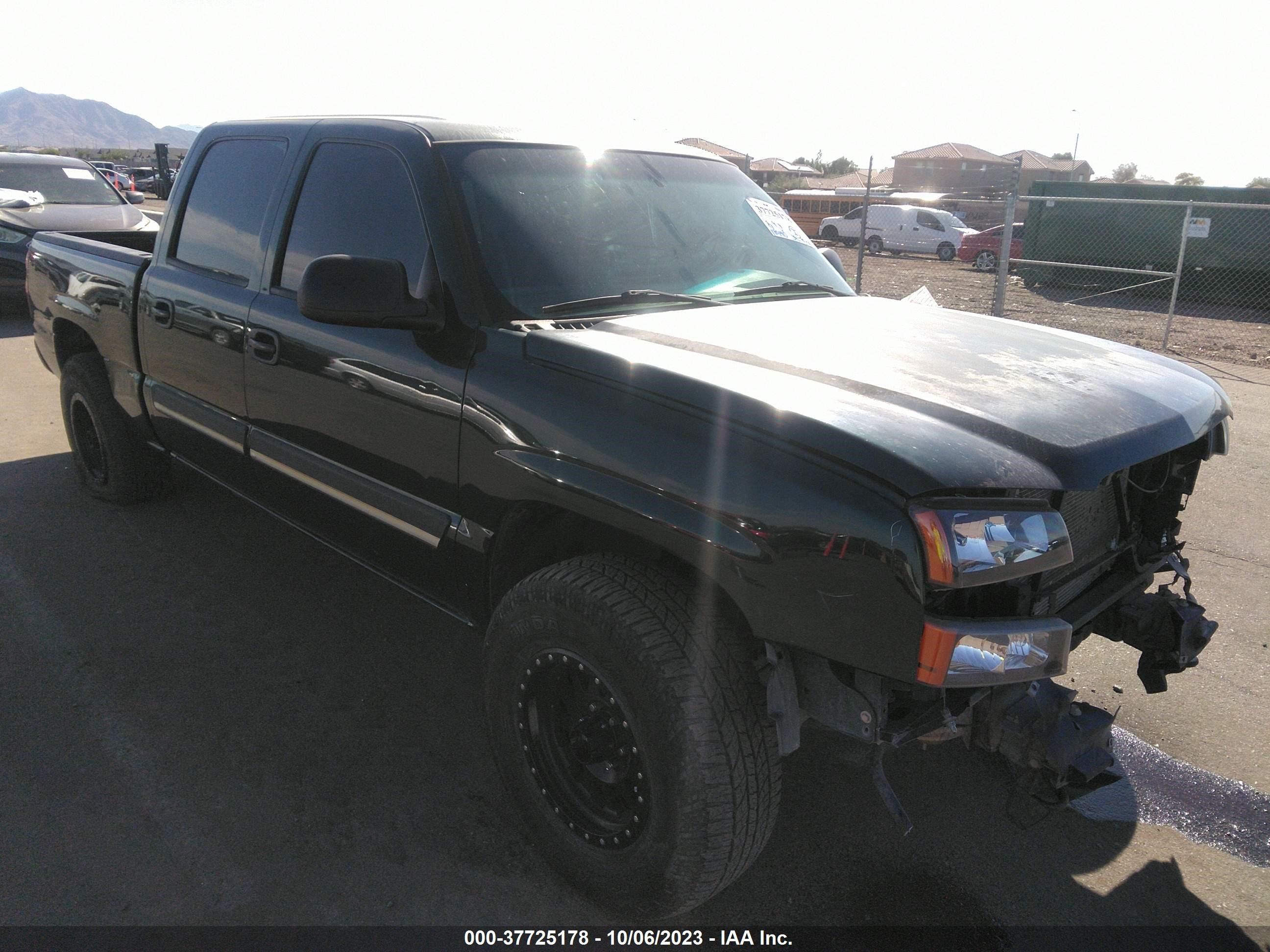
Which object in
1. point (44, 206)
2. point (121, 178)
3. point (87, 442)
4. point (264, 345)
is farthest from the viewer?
point (121, 178)

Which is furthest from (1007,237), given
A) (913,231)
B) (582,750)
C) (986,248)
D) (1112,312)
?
(913,231)

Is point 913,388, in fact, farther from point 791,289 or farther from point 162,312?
point 162,312

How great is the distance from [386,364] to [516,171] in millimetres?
721

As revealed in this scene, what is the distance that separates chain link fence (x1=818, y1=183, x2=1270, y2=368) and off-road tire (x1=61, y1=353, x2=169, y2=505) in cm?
1282

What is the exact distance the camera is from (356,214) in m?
3.10

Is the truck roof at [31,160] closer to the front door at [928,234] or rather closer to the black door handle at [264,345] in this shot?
the black door handle at [264,345]

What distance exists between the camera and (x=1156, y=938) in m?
2.38

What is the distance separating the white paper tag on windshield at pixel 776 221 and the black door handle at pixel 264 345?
1.80 metres

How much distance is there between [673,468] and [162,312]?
289cm

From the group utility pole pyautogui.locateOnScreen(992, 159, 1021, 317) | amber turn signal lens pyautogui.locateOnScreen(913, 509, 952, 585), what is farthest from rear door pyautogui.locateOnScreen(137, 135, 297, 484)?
utility pole pyautogui.locateOnScreen(992, 159, 1021, 317)

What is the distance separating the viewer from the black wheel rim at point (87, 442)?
5.07 m

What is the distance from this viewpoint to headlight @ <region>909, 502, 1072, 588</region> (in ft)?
6.06

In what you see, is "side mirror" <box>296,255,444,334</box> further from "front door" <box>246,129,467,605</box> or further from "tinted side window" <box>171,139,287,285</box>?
"tinted side window" <box>171,139,287,285</box>

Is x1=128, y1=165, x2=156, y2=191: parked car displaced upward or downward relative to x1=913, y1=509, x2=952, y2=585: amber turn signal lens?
upward
